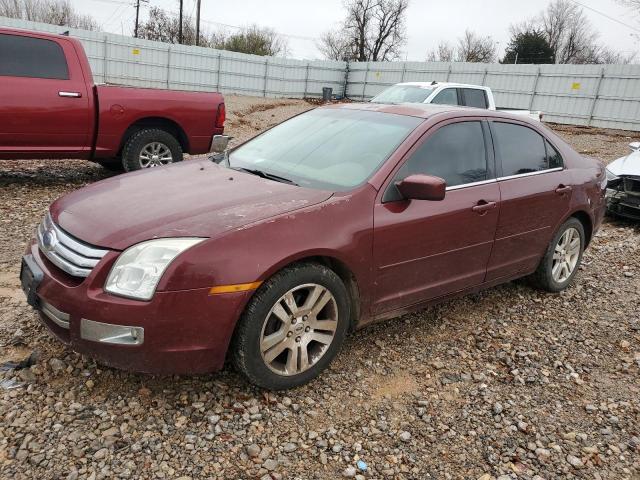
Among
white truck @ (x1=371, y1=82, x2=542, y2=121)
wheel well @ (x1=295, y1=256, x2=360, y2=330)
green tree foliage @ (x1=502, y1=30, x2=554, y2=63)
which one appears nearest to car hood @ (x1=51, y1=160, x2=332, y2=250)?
wheel well @ (x1=295, y1=256, x2=360, y2=330)

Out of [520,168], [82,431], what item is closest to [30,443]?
[82,431]

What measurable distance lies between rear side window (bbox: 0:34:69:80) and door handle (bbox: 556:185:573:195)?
224 inches

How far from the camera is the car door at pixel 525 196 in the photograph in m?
3.80

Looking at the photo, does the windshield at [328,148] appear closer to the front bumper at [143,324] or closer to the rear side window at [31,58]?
the front bumper at [143,324]

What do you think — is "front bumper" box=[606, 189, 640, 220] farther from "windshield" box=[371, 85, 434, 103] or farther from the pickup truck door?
the pickup truck door

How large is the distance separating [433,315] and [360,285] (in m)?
1.23

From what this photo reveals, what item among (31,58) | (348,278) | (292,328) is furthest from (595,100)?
(292,328)

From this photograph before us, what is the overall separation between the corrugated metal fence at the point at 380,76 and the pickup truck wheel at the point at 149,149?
603 inches

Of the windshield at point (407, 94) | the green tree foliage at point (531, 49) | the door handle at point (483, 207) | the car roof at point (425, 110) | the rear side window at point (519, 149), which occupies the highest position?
the green tree foliage at point (531, 49)

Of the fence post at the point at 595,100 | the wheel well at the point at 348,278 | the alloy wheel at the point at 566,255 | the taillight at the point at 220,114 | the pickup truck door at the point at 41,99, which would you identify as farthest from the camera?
the fence post at the point at 595,100

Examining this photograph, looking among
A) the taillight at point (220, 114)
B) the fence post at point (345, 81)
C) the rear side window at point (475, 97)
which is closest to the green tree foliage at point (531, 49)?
the fence post at point (345, 81)

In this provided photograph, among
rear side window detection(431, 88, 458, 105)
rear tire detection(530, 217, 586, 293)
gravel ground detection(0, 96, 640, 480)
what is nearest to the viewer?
gravel ground detection(0, 96, 640, 480)

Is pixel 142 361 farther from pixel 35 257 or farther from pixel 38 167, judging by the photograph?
pixel 38 167

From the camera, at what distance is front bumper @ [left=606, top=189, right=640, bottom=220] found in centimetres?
712
